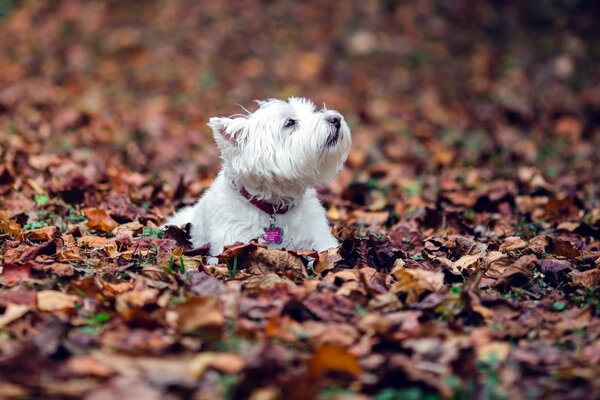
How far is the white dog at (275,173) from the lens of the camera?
183 inches

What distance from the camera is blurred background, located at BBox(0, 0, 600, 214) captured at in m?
8.53

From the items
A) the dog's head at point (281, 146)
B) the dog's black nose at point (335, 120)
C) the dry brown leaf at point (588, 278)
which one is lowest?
the dry brown leaf at point (588, 278)

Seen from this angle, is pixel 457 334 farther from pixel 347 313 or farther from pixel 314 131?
pixel 314 131

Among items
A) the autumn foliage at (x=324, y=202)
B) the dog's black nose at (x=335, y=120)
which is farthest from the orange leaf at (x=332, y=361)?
the dog's black nose at (x=335, y=120)

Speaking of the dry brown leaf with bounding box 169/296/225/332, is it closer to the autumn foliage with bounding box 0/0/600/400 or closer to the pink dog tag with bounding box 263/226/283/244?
the autumn foliage with bounding box 0/0/600/400

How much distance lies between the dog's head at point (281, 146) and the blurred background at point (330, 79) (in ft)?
8.83

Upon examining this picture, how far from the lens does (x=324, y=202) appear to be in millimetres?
6738

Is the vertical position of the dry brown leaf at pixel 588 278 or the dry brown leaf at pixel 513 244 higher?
the dry brown leaf at pixel 513 244

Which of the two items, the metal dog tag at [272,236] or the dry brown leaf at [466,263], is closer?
the dry brown leaf at [466,263]

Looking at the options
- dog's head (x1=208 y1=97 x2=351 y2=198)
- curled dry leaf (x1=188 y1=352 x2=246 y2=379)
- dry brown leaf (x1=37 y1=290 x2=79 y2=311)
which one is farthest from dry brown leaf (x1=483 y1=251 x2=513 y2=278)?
dry brown leaf (x1=37 y1=290 x2=79 y2=311)

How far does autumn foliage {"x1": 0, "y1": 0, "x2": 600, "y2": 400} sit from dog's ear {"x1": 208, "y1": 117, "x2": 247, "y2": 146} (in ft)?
2.20

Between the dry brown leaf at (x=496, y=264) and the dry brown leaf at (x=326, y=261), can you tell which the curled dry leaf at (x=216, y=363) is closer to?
the dry brown leaf at (x=326, y=261)

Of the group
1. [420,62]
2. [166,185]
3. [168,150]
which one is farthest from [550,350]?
[420,62]

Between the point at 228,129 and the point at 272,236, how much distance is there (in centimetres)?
70
